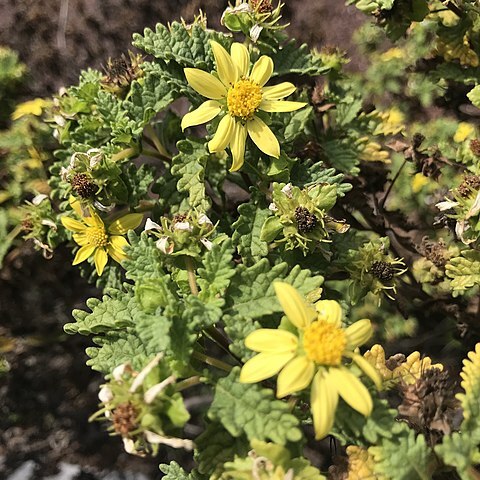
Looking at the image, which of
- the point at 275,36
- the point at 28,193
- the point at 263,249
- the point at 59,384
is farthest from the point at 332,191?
the point at 59,384

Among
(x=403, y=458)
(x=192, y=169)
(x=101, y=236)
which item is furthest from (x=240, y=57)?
(x=403, y=458)

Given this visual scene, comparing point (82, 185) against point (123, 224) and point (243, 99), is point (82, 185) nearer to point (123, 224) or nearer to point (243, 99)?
point (123, 224)

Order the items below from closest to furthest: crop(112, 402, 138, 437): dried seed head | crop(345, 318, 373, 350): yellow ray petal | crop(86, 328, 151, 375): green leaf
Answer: crop(112, 402, 138, 437): dried seed head → crop(345, 318, 373, 350): yellow ray petal → crop(86, 328, 151, 375): green leaf

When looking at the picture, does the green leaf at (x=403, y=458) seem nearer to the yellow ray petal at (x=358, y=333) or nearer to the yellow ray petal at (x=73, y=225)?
the yellow ray petal at (x=358, y=333)

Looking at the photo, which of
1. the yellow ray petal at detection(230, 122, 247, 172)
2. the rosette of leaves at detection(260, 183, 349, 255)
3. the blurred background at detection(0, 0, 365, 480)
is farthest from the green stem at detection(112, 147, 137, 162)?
the blurred background at detection(0, 0, 365, 480)

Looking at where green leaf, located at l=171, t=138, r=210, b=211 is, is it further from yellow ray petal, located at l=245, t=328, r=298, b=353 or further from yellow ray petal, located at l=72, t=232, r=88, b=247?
yellow ray petal, located at l=245, t=328, r=298, b=353
